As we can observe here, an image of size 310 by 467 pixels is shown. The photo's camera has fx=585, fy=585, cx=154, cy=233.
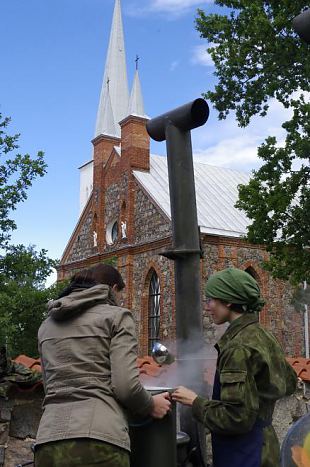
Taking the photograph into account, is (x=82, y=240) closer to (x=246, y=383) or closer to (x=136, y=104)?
(x=136, y=104)

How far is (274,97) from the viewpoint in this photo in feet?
41.2

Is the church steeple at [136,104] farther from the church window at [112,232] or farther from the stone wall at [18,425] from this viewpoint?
the stone wall at [18,425]

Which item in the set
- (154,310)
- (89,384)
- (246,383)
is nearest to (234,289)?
(246,383)

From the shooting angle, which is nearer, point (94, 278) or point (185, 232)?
point (94, 278)

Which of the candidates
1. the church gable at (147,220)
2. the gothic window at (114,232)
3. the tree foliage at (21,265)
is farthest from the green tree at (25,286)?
the gothic window at (114,232)

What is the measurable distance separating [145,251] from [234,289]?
18580 millimetres

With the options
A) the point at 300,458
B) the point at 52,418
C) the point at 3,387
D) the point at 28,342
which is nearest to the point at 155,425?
the point at 52,418

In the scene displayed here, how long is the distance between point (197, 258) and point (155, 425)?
1231mm

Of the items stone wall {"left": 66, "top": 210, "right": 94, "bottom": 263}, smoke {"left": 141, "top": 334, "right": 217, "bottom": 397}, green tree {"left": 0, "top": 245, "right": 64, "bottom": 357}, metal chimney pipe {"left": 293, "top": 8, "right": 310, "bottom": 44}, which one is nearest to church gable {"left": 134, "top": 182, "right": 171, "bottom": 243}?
stone wall {"left": 66, "top": 210, "right": 94, "bottom": 263}

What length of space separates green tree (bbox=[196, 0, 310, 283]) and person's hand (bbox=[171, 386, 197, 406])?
989cm

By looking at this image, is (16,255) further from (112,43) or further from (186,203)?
(112,43)

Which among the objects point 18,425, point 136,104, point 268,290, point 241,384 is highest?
point 136,104

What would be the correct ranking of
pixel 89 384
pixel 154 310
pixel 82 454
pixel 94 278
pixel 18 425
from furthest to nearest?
pixel 154 310
pixel 18 425
pixel 94 278
pixel 89 384
pixel 82 454

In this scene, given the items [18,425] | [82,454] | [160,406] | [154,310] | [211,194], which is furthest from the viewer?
[211,194]
